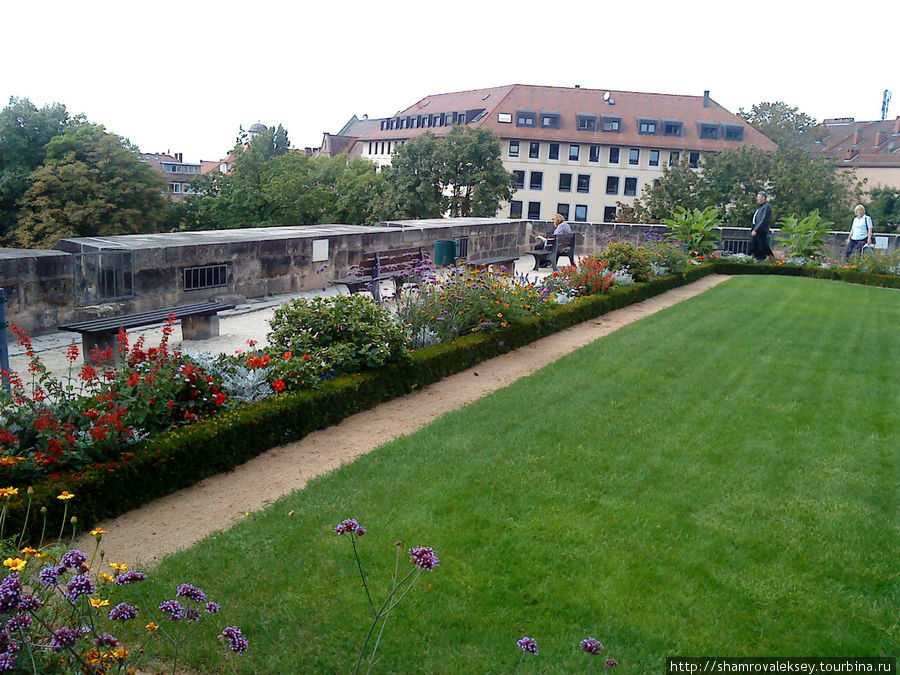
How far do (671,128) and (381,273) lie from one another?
60.3m

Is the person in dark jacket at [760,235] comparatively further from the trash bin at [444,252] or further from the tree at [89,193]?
the tree at [89,193]

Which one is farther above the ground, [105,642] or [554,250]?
[554,250]

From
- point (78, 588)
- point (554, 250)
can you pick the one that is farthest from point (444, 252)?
point (78, 588)

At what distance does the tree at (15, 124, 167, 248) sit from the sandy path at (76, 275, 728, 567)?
1041 inches

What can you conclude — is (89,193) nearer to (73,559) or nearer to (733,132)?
(73,559)

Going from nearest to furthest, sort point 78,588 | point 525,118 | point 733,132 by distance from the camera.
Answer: point 78,588 → point 733,132 → point 525,118

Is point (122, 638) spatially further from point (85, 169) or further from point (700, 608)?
point (85, 169)

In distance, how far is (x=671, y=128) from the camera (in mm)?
66312

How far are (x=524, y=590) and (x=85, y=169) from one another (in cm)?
3243

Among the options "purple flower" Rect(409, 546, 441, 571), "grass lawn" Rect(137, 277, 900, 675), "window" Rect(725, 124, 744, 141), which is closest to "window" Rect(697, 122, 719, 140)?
"window" Rect(725, 124, 744, 141)

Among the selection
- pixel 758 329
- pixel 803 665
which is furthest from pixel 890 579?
pixel 758 329

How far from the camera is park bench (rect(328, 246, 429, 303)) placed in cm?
1079

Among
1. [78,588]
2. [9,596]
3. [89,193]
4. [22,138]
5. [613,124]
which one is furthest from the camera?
[613,124]

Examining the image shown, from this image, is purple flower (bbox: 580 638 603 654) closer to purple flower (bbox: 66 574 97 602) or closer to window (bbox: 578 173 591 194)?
purple flower (bbox: 66 574 97 602)
